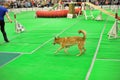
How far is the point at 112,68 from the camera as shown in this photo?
9.52m

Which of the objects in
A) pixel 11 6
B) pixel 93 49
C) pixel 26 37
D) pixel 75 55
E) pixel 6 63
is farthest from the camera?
pixel 11 6

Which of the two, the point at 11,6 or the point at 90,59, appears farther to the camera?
the point at 11,6

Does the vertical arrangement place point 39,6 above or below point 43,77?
below

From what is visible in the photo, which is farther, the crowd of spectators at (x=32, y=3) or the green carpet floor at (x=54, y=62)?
the crowd of spectators at (x=32, y=3)

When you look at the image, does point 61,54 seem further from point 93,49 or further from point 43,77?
point 43,77

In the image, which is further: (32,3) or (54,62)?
(32,3)

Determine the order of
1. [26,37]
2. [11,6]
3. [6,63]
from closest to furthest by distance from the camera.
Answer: [6,63]
[26,37]
[11,6]

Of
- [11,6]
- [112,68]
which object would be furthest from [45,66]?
[11,6]

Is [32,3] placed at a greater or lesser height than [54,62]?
lesser

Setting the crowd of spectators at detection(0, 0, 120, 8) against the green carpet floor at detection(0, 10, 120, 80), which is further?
the crowd of spectators at detection(0, 0, 120, 8)

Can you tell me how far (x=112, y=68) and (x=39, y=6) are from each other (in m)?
32.8

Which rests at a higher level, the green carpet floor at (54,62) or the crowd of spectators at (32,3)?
the green carpet floor at (54,62)

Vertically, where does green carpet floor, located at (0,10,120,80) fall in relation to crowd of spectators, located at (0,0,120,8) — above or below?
above

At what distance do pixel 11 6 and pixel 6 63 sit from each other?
29943 mm
